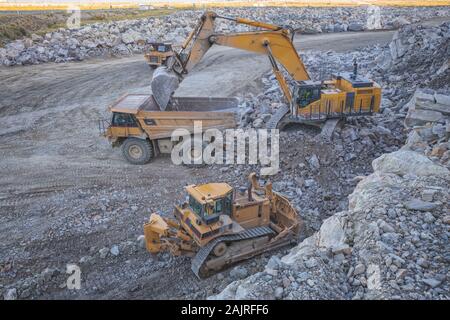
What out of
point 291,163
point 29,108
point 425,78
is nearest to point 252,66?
point 425,78

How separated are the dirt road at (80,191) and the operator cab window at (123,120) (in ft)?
4.28

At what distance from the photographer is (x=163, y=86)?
13578mm

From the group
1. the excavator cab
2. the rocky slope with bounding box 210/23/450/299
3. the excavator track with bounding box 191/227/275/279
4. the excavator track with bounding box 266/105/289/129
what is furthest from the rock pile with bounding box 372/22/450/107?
the excavator track with bounding box 191/227/275/279

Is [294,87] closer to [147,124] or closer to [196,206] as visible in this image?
[147,124]

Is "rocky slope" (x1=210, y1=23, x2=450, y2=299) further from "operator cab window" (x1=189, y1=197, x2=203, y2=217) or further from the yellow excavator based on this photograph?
the yellow excavator

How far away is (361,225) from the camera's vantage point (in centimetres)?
800

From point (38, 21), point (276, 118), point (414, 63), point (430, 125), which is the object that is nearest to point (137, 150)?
point (276, 118)

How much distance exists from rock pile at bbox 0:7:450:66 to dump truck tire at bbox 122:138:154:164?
54.6ft

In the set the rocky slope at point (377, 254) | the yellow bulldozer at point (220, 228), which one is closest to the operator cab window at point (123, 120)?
the yellow bulldozer at point (220, 228)

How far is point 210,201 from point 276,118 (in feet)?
21.4

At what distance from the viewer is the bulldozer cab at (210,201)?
8289 mm

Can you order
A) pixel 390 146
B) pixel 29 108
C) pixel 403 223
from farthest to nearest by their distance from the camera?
pixel 29 108 → pixel 390 146 → pixel 403 223
